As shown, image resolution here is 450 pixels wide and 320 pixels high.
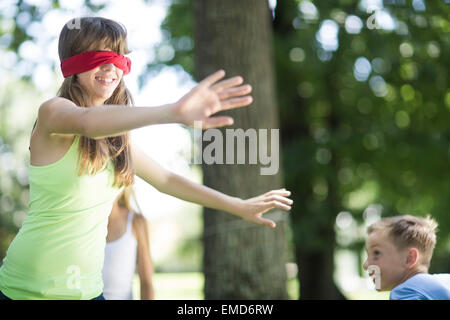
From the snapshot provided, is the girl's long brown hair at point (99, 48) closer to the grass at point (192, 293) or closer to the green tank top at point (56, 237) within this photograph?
the green tank top at point (56, 237)

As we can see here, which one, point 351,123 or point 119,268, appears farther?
point 351,123

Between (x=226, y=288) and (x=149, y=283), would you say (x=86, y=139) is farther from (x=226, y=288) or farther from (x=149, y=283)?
(x=226, y=288)

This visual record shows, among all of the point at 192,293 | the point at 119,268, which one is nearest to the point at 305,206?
the point at 119,268

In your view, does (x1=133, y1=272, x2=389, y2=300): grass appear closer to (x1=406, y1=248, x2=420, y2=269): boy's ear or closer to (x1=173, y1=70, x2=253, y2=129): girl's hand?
(x1=406, y1=248, x2=420, y2=269): boy's ear

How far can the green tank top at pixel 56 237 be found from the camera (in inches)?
83.1

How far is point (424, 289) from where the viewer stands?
2.49 metres

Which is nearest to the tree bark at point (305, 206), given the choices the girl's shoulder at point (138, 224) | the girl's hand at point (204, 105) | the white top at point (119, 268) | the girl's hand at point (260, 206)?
the girl's shoulder at point (138, 224)

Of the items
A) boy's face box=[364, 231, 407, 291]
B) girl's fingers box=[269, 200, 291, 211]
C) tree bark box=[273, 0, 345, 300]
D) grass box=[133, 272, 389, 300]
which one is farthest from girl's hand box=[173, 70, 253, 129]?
tree bark box=[273, 0, 345, 300]

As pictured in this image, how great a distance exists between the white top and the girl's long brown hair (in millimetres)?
1448

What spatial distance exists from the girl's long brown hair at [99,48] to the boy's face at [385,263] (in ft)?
4.37

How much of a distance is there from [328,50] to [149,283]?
16.6 ft

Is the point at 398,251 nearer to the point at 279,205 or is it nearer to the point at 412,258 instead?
the point at 412,258

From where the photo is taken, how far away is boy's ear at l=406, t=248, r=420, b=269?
2814 mm

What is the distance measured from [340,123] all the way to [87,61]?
7.92m
